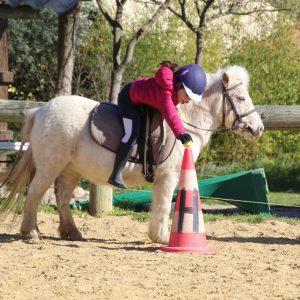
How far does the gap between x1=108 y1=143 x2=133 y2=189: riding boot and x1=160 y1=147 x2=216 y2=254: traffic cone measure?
0.60 meters

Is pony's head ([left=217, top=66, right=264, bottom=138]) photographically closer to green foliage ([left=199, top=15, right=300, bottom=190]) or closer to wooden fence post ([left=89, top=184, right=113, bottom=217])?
wooden fence post ([left=89, top=184, right=113, bottom=217])

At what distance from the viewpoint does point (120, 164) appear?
26.0ft

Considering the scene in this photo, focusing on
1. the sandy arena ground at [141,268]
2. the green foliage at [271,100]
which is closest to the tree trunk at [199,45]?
the green foliage at [271,100]

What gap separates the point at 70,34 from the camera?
11180mm

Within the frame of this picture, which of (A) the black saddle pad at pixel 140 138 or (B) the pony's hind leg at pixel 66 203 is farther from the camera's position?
(B) the pony's hind leg at pixel 66 203

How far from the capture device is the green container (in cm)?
1099

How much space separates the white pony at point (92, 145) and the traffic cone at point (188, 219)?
45 centimetres

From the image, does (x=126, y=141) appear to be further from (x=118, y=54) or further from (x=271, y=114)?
(x=118, y=54)

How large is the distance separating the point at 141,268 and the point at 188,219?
3.71 ft

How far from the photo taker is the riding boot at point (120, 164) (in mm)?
7914

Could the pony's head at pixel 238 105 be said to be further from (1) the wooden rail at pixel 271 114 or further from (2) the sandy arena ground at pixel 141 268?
(1) the wooden rail at pixel 271 114

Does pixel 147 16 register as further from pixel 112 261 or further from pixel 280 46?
pixel 112 261

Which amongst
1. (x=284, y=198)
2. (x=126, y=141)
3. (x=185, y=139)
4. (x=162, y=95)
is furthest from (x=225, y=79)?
(x=284, y=198)

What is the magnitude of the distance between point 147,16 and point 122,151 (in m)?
12.8
